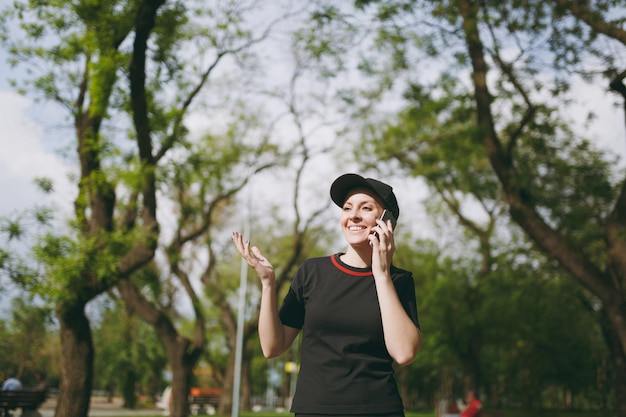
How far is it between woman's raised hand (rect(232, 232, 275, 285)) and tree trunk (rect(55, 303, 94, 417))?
10.7 metres

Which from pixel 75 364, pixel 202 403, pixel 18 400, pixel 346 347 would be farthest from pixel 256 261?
pixel 202 403

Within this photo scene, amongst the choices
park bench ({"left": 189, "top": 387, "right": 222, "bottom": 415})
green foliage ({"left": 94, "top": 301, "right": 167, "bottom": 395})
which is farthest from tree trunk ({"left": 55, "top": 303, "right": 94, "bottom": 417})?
green foliage ({"left": 94, "top": 301, "right": 167, "bottom": 395})

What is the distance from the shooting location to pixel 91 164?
44.7ft

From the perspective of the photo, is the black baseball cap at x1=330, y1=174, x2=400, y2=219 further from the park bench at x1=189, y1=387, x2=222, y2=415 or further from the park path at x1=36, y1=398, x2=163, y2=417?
the park bench at x1=189, y1=387, x2=222, y2=415

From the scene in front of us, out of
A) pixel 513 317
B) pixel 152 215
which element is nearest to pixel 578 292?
pixel 513 317

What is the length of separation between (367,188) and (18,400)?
12814 mm

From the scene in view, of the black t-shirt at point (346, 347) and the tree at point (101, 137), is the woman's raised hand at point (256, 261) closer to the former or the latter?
the black t-shirt at point (346, 347)

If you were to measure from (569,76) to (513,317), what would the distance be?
18.2 m

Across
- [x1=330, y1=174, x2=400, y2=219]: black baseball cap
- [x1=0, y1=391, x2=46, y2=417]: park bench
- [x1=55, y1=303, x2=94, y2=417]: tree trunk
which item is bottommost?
[x1=0, y1=391, x2=46, y2=417]: park bench

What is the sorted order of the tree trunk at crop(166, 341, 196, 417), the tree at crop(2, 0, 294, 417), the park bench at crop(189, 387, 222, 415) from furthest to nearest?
the park bench at crop(189, 387, 222, 415) → the tree trunk at crop(166, 341, 196, 417) → the tree at crop(2, 0, 294, 417)

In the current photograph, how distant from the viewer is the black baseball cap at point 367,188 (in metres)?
2.77

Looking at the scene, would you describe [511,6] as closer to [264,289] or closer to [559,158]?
[559,158]

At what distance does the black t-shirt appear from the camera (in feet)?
8.00

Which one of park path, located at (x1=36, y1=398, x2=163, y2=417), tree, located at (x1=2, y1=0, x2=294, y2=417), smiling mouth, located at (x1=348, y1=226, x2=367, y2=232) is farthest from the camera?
park path, located at (x1=36, y1=398, x2=163, y2=417)
